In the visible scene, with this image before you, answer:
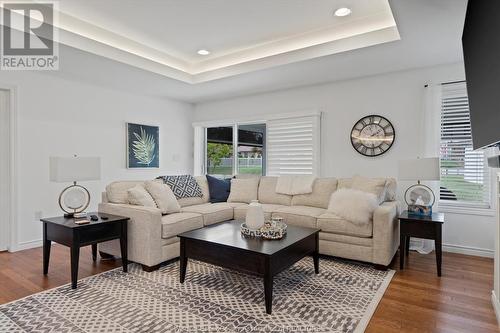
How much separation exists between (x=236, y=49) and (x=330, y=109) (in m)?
1.73

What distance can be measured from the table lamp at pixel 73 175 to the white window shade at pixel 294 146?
2.95m

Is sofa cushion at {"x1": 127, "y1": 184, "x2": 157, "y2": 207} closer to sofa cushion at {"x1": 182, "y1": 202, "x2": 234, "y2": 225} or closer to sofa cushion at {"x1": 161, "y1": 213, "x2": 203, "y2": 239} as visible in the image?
sofa cushion at {"x1": 161, "y1": 213, "x2": 203, "y2": 239}

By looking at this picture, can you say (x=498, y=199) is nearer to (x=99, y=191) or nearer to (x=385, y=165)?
(x=385, y=165)

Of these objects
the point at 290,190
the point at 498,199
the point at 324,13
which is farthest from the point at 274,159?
the point at 498,199

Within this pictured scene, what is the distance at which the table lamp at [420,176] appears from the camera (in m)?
3.30

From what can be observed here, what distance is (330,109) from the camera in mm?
4711

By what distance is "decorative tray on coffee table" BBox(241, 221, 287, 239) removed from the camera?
2707mm

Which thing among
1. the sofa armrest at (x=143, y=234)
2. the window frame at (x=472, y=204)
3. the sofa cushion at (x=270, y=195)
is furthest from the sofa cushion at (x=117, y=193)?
the window frame at (x=472, y=204)

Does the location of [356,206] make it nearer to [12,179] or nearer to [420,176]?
[420,176]

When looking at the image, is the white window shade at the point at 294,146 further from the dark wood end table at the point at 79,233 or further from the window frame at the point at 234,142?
the dark wood end table at the point at 79,233

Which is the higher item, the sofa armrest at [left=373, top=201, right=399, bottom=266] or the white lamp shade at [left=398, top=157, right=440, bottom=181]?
the white lamp shade at [left=398, top=157, right=440, bottom=181]

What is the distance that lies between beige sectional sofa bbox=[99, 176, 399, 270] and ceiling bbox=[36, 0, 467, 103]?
1538 mm

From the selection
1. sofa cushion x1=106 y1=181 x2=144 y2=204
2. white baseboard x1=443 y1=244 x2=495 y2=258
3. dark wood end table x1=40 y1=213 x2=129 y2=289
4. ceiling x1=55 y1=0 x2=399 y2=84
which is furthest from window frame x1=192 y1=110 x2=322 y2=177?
dark wood end table x1=40 y1=213 x2=129 y2=289

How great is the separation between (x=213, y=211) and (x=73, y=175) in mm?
1648
